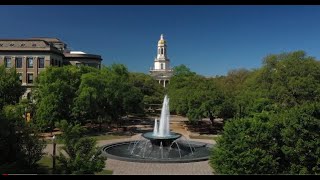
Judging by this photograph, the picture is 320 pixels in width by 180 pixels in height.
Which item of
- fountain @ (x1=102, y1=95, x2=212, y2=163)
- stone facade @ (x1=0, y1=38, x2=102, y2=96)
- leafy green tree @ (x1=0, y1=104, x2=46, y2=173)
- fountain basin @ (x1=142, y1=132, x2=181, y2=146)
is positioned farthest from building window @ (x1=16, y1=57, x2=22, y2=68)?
leafy green tree @ (x1=0, y1=104, x2=46, y2=173)

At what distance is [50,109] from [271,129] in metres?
23.3

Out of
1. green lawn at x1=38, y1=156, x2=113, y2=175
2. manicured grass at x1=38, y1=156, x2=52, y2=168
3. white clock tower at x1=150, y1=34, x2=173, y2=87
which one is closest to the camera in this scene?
green lawn at x1=38, y1=156, x2=113, y2=175

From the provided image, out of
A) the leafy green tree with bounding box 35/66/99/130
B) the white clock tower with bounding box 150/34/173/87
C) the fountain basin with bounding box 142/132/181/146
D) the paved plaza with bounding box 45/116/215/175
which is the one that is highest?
the white clock tower with bounding box 150/34/173/87

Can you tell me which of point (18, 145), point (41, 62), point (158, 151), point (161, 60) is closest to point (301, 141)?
point (158, 151)

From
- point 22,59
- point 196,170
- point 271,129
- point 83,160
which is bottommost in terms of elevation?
point 196,170

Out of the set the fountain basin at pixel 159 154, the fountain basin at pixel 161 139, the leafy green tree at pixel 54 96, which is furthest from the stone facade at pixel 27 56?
the fountain basin at pixel 161 139

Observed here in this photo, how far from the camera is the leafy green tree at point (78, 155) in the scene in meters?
15.6

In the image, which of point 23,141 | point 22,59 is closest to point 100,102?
point 23,141

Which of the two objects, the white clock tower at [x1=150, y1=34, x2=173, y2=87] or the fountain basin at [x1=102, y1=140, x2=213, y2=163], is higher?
the white clock tower at [x1=150, y1=34, x2=173, y2=87]

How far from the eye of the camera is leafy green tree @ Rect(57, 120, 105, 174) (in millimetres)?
15586

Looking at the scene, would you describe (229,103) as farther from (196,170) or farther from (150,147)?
(196,170)

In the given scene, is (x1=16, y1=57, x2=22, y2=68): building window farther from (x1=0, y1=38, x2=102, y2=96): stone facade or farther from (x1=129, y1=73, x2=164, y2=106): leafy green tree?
(x1=129, y1=73, x2=164, y2=106): leafy green tree

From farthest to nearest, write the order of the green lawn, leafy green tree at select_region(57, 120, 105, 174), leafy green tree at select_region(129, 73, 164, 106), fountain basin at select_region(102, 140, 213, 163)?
leafy green tree at select_region(129, 73, 164, 106), fountain basin at select_region(102, 140, 213, 163), the green lawn, leafy green tree at select_region(57, 120, 105, 174)
